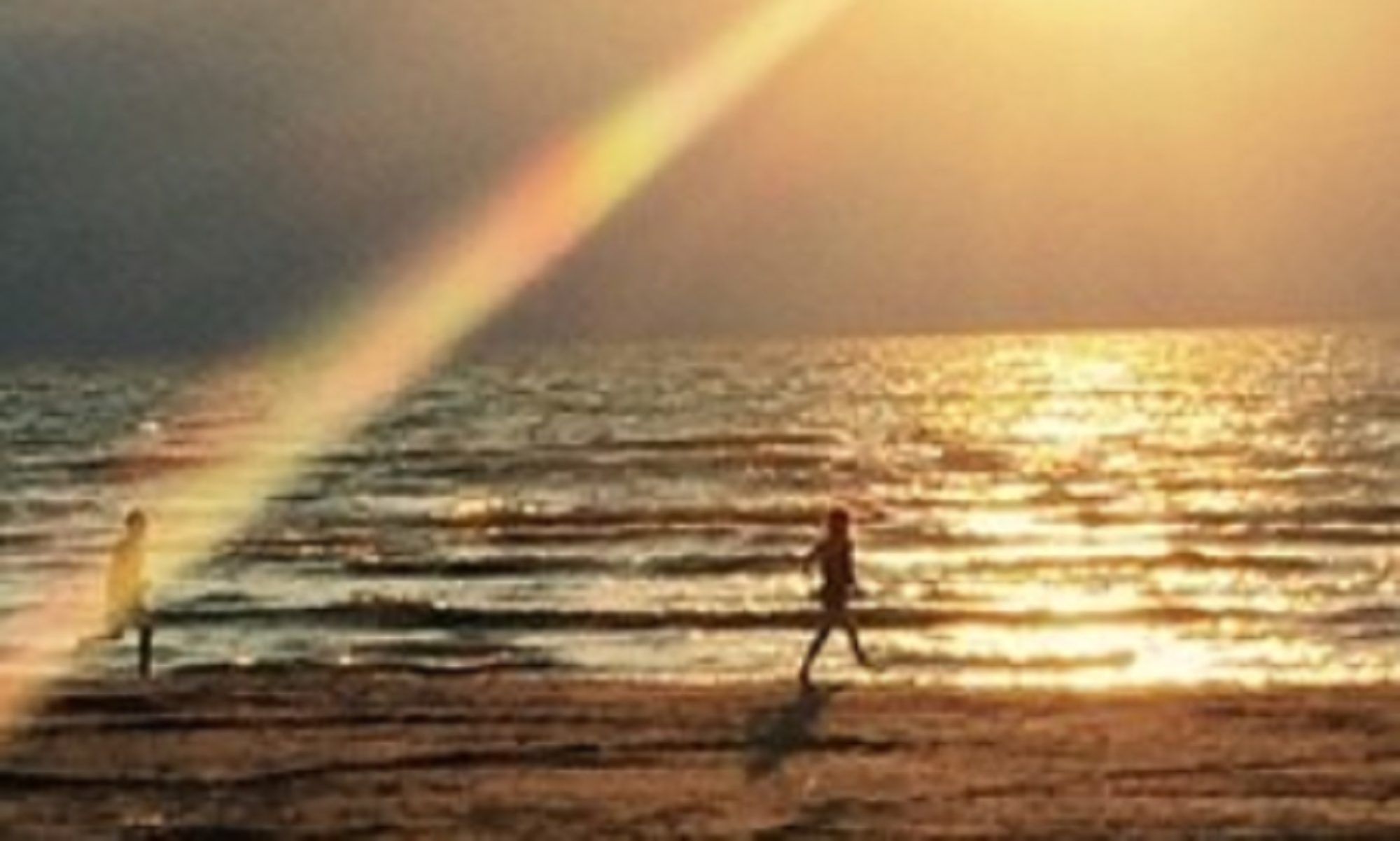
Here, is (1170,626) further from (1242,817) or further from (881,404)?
(881,404)

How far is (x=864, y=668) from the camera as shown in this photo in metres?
28.2

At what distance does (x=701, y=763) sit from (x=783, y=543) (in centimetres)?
3878

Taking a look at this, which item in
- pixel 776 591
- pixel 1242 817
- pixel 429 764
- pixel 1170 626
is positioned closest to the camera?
pixel 1242 817

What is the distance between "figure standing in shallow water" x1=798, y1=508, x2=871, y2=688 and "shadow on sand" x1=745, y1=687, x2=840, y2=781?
185 cm

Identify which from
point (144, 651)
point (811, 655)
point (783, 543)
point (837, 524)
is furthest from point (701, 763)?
point (783, 543)

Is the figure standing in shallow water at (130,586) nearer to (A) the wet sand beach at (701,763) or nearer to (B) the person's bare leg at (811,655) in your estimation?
(A) the wet sand beach at (701,763)

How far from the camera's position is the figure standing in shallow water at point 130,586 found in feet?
88.1

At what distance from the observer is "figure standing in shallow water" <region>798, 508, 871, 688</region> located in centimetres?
2403

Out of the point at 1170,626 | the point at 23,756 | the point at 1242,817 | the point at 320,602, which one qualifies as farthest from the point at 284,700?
the point at 320,602

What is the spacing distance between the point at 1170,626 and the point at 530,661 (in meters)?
9.68

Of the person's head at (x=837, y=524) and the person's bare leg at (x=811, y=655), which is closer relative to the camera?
the person's bare leg at (x=811, y=655)

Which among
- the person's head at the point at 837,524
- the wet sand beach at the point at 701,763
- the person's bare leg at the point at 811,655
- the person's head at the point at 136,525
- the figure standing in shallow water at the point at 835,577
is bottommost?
the wet sand beach at the point at 701,763

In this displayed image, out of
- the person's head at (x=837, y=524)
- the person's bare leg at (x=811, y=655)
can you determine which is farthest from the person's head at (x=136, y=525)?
the person's head at (x=837, y=524)

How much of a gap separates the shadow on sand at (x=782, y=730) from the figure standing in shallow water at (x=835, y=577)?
6.09ft
